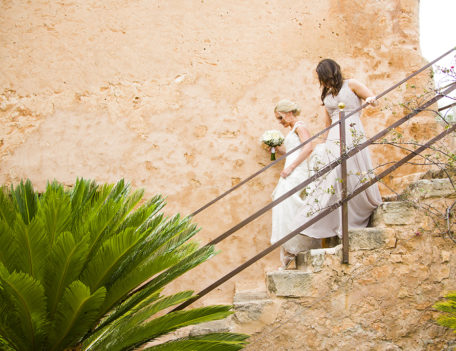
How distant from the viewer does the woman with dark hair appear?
3.77m

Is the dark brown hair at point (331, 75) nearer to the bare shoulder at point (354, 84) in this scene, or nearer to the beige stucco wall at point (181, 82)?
the bare shoulder at point (354, 84)

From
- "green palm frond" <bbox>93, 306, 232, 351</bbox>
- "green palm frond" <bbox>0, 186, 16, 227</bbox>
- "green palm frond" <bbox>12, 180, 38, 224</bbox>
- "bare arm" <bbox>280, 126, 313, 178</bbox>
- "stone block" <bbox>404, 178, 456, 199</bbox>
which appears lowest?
"green palm frond" <bbox>93, 306, 232, 351</bbox>

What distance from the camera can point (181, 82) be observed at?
17.9 feet

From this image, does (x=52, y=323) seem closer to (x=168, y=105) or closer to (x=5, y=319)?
(x=5, y=319)

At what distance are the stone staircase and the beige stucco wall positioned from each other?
1.53m

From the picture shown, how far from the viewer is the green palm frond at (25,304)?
2543 mm

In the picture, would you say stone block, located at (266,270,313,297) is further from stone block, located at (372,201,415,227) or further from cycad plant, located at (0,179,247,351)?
stone block, located at (372,201,415,227)

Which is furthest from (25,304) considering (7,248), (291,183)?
(291,183)

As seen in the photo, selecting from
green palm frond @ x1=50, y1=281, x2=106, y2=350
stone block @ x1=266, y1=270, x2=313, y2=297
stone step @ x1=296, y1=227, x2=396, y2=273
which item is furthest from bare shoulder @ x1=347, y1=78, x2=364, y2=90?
green palm frond @ x1=50, y1=281, x2=106, y2=350

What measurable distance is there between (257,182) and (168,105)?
1.35 metres

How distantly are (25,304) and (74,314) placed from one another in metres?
0.28

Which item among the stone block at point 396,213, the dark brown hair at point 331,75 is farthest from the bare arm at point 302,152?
the stone block at point 396,213

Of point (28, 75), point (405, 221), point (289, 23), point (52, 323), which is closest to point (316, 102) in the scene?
point (289, 23)

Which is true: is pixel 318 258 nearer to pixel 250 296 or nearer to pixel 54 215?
pixel 250 296
